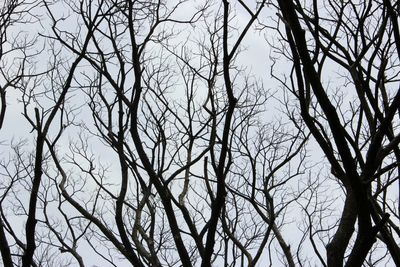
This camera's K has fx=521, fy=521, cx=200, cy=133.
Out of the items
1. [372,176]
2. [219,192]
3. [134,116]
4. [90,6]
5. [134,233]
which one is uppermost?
[90,6]

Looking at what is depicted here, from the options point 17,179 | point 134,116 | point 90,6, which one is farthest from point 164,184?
point 17,179

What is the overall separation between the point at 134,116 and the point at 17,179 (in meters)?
5.38

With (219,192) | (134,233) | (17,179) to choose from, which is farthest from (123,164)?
(17,179)

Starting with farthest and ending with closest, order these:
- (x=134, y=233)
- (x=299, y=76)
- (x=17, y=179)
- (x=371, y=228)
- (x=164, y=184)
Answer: (x=17, y=179) < (x=134, y=233) < (x=164, y=184) < (x=299, y=76) < (x=371, y=228)

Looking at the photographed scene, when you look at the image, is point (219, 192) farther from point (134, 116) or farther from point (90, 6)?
point (90, 6)

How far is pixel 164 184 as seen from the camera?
2240mm

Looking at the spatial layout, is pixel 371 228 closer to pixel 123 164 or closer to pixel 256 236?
pixel 123 164

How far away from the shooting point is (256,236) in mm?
8156

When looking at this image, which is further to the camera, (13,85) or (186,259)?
(13,85)

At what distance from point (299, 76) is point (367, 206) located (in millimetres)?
435

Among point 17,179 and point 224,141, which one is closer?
point 224,141

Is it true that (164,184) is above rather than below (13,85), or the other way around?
below

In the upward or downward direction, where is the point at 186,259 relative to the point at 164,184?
downward

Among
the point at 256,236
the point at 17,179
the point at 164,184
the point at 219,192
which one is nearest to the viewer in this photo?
the point at 219,192
